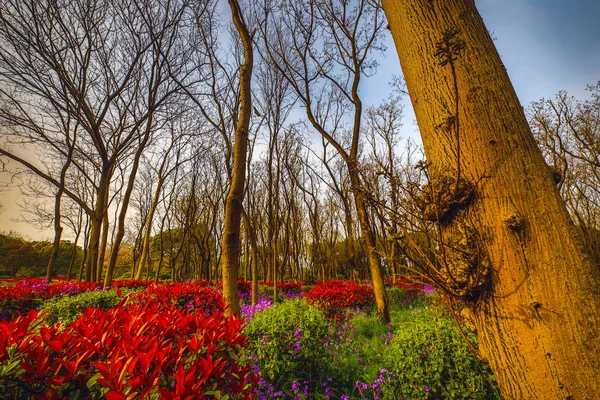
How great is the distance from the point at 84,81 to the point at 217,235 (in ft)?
42.9

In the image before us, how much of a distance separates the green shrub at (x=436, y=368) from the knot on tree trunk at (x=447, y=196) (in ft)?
7.05

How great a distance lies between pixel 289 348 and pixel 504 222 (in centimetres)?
308

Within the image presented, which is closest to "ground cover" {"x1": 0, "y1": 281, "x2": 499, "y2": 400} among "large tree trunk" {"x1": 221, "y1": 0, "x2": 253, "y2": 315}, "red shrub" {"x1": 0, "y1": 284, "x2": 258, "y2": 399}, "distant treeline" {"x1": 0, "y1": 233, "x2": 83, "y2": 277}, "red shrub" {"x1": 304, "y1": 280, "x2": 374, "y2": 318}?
"red shrub" {"x1": 0, "y1": 284, "x2": 258, "y2": 399}

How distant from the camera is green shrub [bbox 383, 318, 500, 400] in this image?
2.33 m

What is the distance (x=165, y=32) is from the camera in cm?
679

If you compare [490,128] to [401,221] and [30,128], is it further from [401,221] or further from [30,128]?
[30,128]

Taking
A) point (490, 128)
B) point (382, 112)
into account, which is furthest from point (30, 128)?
point (382, 112)

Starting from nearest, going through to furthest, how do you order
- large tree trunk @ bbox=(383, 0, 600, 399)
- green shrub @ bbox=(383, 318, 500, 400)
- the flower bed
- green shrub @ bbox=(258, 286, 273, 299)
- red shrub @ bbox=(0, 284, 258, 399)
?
large tree trunk @ bbox=(383, 0, 600, 399) < red shrub @ bbox=(0, 284, 258, 399) < green shrub @ bbox=(383, 318, 500, 400) < the flower bed < green shrub @ bbox=(258, 286, 273, 299)

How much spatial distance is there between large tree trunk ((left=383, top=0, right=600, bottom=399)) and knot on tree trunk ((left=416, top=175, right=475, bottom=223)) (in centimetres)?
1

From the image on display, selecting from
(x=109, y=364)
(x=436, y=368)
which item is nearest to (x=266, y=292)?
(x=436, y=368)

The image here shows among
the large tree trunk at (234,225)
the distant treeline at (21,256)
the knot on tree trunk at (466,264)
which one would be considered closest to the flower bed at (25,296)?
the large tree trunk at (234,225)

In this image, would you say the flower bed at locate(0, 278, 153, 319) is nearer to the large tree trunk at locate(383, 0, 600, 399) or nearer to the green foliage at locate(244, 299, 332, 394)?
the green foliage at locate(244, 299, 332, 394)

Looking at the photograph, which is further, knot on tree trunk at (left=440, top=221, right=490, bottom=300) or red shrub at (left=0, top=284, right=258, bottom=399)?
red shrub at (left=0, top=284, right=258, bottom=399)

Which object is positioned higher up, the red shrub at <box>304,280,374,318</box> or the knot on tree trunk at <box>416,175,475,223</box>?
the knot on tree trunk at <box>416,175,475,223</box>
